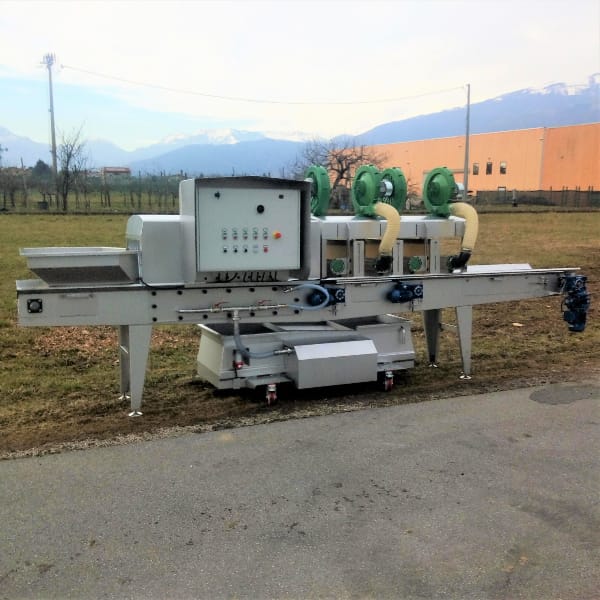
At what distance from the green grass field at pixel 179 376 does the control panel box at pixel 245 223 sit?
1.15 metres

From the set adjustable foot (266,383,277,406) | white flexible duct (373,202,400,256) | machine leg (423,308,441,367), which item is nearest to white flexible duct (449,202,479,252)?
white flexible duct (373,202,400,256)

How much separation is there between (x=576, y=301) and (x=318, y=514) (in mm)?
3734

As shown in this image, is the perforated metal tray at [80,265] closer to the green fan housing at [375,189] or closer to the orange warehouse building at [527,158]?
the green fan housing at [375,189]

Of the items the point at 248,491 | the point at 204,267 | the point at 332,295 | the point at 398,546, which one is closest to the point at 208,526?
the point at 248,491

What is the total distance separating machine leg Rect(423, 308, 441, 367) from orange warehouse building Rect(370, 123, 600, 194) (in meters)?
40.7

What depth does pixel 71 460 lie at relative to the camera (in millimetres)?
4121

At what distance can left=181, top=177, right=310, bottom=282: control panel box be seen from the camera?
15.1 ft

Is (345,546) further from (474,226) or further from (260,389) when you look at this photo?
(474,226)

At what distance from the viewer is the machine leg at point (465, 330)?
593cm

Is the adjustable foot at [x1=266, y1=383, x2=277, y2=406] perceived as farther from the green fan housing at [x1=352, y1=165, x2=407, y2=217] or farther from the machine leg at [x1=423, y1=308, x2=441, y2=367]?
the machine leg at [x1=423, y1=308, x2=441, y2=367]

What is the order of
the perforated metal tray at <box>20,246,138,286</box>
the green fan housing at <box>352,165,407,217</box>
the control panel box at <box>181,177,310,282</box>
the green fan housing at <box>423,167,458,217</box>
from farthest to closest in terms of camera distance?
1. the green fan housing at <box>423,167,458,217</box>
2. the green fan housing at <box>352,165,407,217</box>
3. the control panel box at <box>181,177,310,282</box>
4. the perforated metal tray at <box>20,246,138,286</box>

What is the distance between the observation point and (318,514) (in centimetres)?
350

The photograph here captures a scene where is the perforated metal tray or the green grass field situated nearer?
the perforated metal tray

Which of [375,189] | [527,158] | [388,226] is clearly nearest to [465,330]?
[388,226]
